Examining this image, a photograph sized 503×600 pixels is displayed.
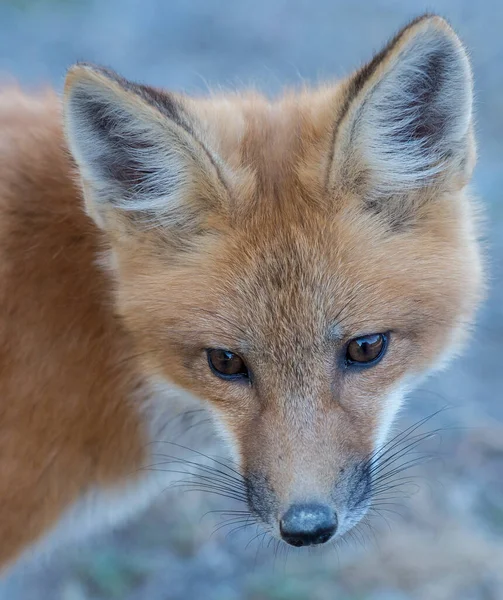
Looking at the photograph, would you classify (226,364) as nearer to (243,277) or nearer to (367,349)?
(243,277)

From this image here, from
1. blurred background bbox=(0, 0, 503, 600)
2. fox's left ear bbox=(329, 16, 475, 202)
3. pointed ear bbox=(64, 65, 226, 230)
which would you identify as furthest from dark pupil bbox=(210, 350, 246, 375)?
blurred background bbox=(0, 0, 503, 600)

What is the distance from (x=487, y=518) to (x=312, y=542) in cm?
213

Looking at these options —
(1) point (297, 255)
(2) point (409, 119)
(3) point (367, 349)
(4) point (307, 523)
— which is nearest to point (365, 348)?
(3) point (367, 349)

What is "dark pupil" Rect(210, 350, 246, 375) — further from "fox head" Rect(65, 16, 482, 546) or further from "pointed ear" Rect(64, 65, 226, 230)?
"pointed ear" Rect(64, 65, 226, 230)

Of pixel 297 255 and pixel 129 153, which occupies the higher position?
pixel 129 153

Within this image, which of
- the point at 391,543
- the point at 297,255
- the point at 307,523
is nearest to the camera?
the point at 307,523

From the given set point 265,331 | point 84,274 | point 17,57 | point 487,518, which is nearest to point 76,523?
point 84,274

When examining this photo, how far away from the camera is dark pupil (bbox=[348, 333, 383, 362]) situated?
2.96 meters

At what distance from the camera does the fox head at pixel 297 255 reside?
2.83 meters

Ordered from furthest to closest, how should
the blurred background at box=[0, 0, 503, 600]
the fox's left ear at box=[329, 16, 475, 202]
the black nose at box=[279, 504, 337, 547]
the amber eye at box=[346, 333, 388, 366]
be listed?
the blurred background at box=[0, 0, 503, 600] < the amber eye at box=[346, 333, 388, 366] < the black nose at box=[279, 504, 337, 547] < the fox's left ear at box=[329, 16, 475, 202]

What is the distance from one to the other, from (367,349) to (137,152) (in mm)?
1107

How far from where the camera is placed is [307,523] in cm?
277

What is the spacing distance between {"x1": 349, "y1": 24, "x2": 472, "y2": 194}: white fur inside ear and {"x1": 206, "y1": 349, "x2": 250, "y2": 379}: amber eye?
0.82m

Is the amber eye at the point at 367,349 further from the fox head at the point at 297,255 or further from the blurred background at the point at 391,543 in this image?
the blurred background at the point at 391,543
